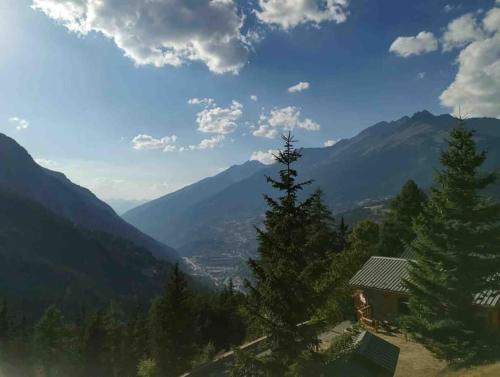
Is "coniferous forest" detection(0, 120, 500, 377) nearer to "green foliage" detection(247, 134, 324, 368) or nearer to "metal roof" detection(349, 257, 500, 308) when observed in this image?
"green foliage" detection(247, 134, 324, 368)

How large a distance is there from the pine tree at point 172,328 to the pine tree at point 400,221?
29.5 meters

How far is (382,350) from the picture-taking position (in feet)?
61.3

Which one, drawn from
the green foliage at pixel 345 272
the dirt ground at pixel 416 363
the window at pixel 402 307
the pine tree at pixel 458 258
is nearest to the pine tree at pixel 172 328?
the green foliage at pixel 345 272

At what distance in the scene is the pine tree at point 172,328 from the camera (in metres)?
38.1

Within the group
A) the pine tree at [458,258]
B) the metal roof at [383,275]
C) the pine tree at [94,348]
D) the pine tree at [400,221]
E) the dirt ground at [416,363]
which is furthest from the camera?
the pine tree at [94,348]

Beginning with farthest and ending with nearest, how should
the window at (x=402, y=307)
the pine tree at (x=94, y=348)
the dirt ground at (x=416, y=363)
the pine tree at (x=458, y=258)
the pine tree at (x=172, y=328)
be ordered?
the pine tree at (x=94, y=348), the pine tree at (x=172, y=328), the window at (x=402, y=307), the dirt ground at (x=416, y=363), the pine tree at (x=458, y=258)

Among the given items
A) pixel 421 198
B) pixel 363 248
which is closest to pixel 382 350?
pixel 363 248

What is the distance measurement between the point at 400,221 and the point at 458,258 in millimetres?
35968

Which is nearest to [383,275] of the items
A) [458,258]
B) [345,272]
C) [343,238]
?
[345,272]

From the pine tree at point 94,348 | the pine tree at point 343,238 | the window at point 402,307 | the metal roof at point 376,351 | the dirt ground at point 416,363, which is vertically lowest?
the pine tree at point 94,348

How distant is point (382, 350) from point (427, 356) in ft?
37.1

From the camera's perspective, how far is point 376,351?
18.3 metres

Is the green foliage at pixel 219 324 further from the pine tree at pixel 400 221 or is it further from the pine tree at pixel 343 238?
the pine tree at pixel 400 221

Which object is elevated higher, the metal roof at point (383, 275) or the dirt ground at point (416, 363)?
the metal roof at point (383, 275)
